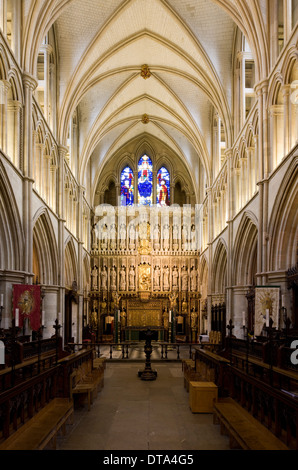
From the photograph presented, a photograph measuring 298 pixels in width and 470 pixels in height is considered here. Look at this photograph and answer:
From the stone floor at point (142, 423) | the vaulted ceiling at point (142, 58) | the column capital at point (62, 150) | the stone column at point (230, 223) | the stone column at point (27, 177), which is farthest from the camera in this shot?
the column capital at point (62, 150)

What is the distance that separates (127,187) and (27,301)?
21.7 metres

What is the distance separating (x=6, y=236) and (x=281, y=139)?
28.7 ft

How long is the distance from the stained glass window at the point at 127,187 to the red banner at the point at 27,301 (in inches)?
811

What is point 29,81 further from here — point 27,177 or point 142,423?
point 142,423

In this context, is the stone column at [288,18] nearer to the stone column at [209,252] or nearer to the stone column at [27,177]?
the stone column at [27,177]

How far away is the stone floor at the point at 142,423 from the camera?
6.58m

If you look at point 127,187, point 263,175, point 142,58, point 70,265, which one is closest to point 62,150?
point 70,265

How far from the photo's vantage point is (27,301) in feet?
41.3

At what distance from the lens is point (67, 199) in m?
22.9

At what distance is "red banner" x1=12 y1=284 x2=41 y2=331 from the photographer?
40.2ft

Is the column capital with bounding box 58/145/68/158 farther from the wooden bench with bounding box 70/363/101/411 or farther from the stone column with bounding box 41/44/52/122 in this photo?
the wooden bench with bounding box 70/363/101/411

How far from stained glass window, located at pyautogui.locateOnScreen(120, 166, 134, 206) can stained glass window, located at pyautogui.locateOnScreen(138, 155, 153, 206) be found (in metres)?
0.58

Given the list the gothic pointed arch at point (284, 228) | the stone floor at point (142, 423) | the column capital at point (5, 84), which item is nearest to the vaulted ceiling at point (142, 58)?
the column capital at point (5, 84)
